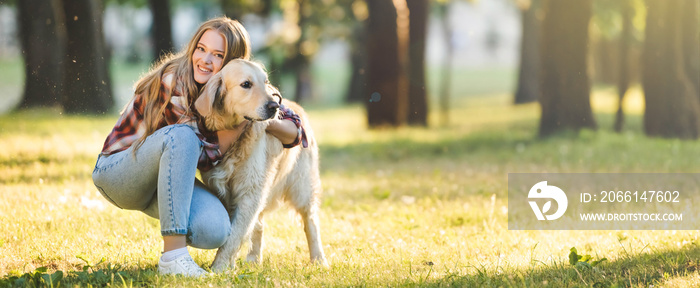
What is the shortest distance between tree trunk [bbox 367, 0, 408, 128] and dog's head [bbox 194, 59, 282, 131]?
1213 centimetres

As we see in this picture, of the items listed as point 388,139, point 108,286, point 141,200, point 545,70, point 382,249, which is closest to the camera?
Answer: point 108,286

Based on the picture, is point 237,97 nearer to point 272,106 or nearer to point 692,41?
point 272,106

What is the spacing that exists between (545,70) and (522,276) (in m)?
9.13

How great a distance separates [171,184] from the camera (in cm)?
387

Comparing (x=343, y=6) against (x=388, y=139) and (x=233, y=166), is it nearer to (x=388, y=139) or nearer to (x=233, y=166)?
(x=388, y=139)

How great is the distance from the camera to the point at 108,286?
365cm

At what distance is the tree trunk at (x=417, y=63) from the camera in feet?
59.0

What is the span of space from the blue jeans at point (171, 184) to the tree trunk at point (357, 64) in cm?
2451

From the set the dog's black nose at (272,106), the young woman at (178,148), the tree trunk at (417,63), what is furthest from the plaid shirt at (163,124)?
the tree trunk at (417,63)

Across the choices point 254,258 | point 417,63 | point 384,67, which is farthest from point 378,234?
point 417,63

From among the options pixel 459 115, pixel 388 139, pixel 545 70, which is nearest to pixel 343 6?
pixel 459 115

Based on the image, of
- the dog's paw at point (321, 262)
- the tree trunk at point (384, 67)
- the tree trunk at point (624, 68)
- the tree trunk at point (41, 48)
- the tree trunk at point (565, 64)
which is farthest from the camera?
the tree trunk at point (384, 67)

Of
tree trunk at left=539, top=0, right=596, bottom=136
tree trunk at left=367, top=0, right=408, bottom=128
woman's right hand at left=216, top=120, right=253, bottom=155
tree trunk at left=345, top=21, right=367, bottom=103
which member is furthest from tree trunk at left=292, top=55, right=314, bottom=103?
woman's right hand at left=216, top=120, right=253, bottom=155

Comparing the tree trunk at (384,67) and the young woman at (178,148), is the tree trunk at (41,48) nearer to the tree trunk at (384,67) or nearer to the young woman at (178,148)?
the young woman at (178,148)
